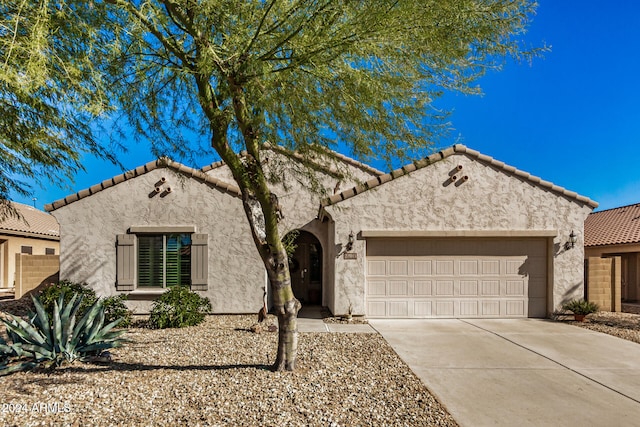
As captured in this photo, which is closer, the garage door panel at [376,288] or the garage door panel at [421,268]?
the garage door panel at [376,288]

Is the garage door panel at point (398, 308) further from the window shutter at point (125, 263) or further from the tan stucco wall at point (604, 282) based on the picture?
the window shutter at point (125, 263)

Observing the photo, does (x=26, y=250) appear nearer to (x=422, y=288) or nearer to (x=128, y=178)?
(x=128, y=178)

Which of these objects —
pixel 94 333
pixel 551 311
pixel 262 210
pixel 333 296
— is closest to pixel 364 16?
pixel 262 210

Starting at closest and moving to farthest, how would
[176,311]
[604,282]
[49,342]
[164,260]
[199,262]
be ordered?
[49,342]
[176,311]
[199,262]
[164,260]
[604,282]

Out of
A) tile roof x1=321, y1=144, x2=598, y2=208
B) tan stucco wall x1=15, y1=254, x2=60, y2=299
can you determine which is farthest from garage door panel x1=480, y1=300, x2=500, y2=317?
tan stucco wall x1=15, y1=254, x2=60, y2=299

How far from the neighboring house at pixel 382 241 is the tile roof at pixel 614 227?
6819 mm

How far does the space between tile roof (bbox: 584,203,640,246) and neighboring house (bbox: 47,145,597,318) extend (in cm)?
682

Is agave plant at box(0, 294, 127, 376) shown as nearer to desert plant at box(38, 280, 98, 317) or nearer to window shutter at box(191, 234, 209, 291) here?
desert plant at box(38, 280, 98, 317)

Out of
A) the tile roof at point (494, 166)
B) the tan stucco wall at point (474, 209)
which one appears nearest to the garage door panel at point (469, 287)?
the tan stucco wall at point (474, 209)

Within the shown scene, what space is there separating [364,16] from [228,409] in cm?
446

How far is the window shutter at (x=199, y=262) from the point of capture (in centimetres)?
1050

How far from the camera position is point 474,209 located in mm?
10266

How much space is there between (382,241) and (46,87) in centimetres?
788

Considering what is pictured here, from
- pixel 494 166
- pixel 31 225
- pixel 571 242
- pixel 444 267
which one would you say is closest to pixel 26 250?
pixel 31 225
